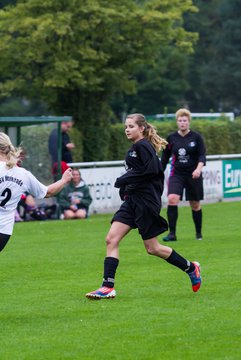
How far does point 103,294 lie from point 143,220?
2.60 ft

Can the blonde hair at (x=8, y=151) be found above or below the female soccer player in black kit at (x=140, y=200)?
above

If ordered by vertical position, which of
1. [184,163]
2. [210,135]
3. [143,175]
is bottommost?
[210,135]

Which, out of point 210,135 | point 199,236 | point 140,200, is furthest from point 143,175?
point 210,135

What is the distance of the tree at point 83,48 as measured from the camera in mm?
33969

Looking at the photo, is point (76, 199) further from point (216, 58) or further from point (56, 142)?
point (216, 58)

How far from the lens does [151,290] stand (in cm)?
1067

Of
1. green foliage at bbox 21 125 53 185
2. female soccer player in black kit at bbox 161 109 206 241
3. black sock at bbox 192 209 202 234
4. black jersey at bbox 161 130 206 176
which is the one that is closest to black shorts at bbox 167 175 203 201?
female soccer player in black kit at bbox 161 109 206 241

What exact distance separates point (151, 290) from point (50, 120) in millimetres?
12561

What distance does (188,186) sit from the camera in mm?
16297

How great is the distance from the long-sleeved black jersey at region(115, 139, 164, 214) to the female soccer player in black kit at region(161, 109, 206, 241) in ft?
18.3

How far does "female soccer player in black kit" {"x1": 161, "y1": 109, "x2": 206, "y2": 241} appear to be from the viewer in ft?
52.5

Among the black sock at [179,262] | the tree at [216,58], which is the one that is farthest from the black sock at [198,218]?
the tree at [216,58]

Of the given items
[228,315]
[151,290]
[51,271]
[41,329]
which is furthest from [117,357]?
[51,271]

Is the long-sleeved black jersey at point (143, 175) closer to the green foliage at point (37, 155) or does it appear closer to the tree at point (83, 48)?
the green foliage at point (37, 155)
